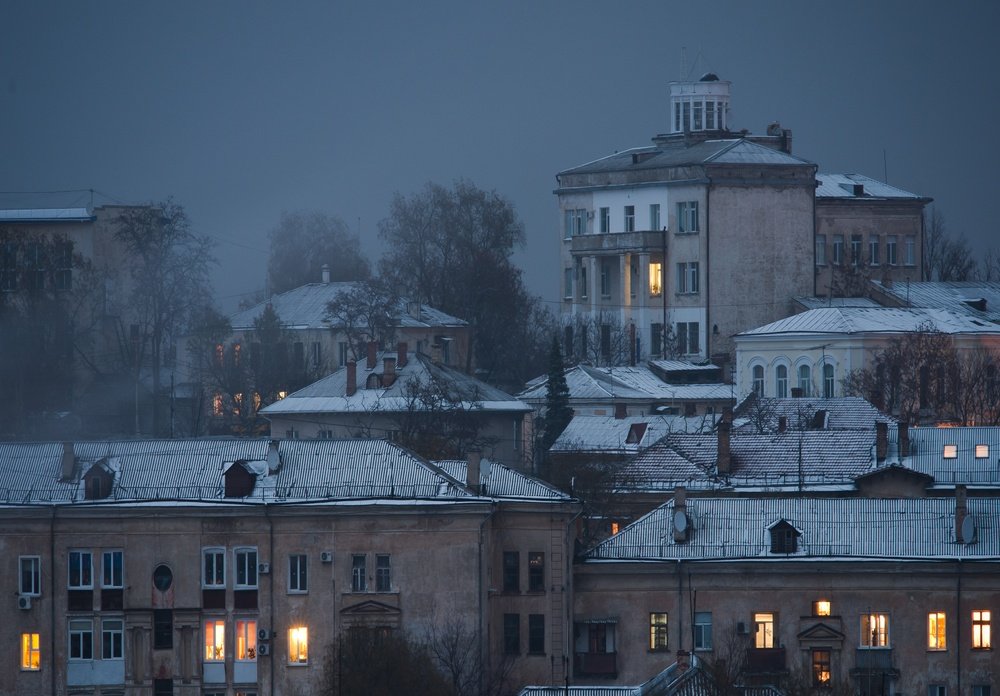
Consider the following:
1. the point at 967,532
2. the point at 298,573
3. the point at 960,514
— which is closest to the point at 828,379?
the point at 960,514

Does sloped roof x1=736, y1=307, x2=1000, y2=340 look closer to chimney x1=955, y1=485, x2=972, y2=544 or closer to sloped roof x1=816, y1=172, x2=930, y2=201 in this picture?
sloped roof x1=816, y1=172, x2=930, y2=201

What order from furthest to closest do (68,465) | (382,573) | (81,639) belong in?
(68,465)
(81,639)
(382,573)

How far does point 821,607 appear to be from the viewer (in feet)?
196

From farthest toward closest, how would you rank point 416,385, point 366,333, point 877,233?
point 877,233, point 366,333, point 416,385

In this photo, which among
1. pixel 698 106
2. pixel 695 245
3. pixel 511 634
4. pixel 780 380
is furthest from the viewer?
pixel 698 106

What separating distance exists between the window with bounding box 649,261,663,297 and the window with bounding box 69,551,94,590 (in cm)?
4662

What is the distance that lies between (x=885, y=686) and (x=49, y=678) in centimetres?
1923

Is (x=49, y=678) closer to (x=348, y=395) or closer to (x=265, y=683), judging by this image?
A: (x=265, y=683)

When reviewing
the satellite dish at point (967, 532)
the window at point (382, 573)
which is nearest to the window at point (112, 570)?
the window at point (382, 573)

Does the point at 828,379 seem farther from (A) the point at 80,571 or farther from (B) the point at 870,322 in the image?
(A) the point at 80,571

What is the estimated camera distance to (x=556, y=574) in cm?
6009

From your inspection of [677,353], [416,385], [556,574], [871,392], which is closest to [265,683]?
[556,574]

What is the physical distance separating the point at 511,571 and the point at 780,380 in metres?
32.9

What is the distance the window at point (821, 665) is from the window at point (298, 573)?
1191cm
